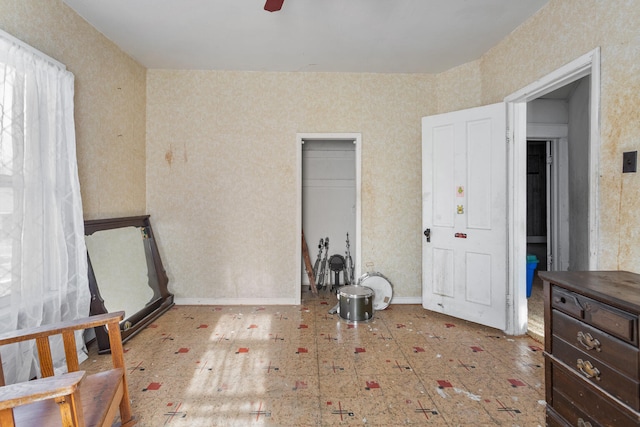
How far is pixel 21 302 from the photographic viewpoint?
1938 mm

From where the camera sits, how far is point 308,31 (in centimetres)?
285

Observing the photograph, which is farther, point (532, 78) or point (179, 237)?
point (179, 237)

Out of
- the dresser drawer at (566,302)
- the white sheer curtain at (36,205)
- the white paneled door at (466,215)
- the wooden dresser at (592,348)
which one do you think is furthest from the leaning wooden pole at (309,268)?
the dresser drawer at (566,302)

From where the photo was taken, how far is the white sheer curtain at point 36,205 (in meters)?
1.88

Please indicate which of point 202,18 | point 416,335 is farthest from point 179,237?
point 416,335

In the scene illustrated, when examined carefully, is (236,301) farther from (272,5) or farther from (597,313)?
(597,313)

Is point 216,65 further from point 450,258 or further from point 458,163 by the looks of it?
point 450,258

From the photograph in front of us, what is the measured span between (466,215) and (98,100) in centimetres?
371

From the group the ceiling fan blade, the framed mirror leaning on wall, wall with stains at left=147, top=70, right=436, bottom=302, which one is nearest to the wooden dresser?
the ceiling fan blade

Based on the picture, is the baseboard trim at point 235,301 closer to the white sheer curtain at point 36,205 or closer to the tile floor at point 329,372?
the tile floor at point 329,372

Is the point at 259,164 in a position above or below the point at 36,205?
above

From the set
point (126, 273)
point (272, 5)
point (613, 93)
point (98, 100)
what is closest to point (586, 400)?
point (613, 93)

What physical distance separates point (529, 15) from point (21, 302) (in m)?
4.33

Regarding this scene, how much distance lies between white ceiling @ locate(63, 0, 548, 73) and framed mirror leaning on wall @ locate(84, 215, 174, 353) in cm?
178
